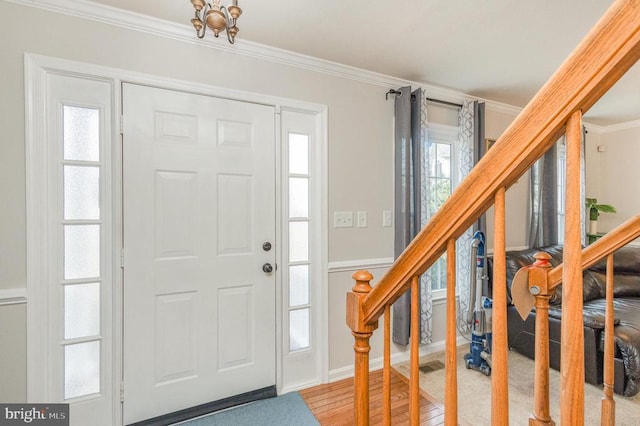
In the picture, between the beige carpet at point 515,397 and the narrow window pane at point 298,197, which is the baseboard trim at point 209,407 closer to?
the beige carpet at point 515,397

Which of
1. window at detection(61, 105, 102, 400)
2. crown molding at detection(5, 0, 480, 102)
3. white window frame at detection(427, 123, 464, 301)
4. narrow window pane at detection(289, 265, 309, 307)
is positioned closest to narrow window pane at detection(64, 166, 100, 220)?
window at detection(61, 105, 102, 400)

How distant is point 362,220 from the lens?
8.36 feet

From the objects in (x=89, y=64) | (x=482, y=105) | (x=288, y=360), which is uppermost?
(x=482, y=105)

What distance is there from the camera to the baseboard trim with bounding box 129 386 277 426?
1.89 metres

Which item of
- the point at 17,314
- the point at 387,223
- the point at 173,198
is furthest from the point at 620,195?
the point at 17,314

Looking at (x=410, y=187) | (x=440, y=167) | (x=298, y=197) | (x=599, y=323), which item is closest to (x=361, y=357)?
(x=298, y=197)

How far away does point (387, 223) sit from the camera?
8.73 ft

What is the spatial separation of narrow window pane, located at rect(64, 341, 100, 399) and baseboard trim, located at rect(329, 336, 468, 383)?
1.55m

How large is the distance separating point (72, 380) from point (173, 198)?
45.8 inches

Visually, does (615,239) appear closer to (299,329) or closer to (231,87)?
(299,329)

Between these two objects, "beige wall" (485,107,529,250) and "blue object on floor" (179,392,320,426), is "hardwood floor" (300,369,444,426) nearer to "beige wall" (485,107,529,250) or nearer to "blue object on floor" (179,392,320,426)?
"blue object on floor" (179,392,320,426)

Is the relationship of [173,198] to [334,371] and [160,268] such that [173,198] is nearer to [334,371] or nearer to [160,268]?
[160,268]

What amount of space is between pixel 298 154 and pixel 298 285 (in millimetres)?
1000

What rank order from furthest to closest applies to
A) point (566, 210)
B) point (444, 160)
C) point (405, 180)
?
point (444, 160)
point (405, 180)
point (566, 210)
